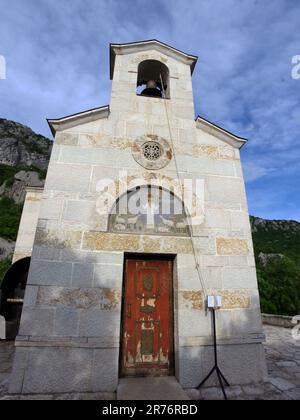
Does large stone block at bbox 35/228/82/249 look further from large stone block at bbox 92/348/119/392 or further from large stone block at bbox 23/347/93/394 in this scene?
large stone block at bbox 92/348/119/392

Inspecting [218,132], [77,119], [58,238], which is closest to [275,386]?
[58,238]

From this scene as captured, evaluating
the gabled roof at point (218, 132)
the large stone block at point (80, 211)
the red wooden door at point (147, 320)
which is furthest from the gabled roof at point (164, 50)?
the red wooden door at point (147, 320)

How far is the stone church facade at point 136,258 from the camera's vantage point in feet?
13.4

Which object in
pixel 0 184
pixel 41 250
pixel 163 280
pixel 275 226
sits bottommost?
pixel 163 280

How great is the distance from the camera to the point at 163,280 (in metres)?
4.97

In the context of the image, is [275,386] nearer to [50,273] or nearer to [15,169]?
[50,273]

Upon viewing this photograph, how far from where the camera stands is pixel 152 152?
222 inches

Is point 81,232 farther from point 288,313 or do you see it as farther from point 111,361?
point 288,313

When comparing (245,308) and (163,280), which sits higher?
(163,280)

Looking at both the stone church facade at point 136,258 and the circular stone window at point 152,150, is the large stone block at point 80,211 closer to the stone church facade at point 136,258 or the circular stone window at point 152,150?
the stone church facade at point 136,258

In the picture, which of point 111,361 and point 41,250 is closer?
point 111,361
